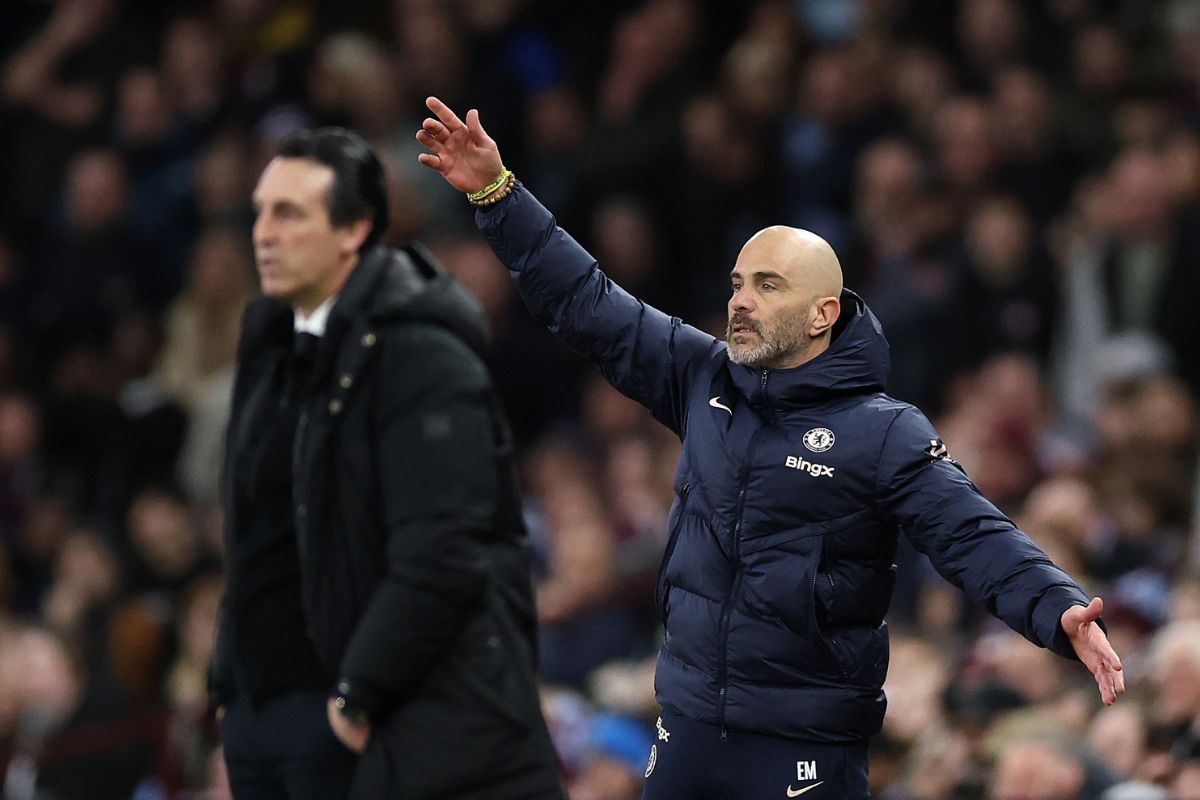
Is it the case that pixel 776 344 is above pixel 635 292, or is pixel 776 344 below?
below

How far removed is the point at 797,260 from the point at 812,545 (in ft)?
2.25

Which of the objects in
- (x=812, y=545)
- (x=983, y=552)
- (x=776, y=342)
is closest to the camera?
(x=983, y=552)

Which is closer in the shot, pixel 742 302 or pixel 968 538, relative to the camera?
pixel 968 538

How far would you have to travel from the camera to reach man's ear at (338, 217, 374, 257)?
5.16 meters

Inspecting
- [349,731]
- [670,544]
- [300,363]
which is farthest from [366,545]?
[670,544]

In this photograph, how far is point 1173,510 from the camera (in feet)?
27.7

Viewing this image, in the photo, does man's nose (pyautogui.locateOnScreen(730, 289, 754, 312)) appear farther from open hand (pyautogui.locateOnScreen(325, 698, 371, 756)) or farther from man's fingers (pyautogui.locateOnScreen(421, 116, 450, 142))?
open hand (pyautogui.locateOnScreen(325, 698, 371, 756))

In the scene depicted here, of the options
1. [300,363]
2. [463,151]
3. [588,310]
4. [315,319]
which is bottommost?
[300,363]

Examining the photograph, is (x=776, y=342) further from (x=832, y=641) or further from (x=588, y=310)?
(x=832, y=641)

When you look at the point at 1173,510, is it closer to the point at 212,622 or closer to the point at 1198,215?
the point at 1198,215

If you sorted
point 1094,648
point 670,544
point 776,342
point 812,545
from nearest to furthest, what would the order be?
point 1094,648 → point 812,545 → point 776,342 → point 670,544

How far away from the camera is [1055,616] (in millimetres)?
4270

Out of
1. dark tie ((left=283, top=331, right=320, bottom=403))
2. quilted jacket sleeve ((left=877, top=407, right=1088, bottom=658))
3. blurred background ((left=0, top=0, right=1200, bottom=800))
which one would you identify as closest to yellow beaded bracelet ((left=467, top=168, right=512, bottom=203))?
dark tie ((left=283, top=331, right=320, bottom=403))

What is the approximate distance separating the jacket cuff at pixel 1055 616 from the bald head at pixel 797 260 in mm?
907
